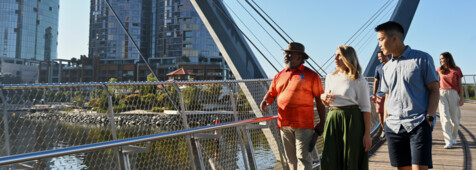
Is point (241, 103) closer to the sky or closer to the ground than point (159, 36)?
closer to the ground

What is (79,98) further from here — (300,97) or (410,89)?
(410,89)

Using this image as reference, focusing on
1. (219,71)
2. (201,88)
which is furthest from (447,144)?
(219,71)

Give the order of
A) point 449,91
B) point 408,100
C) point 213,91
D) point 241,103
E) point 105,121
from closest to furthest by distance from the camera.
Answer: point 408,100
point 105,121
point 449,91
point 213,91
point 241,103

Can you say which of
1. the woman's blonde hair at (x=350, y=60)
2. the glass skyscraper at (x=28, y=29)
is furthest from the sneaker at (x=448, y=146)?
the glass skyscraper at (x=28, y=29)

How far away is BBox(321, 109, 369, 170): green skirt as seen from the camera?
2.88 m

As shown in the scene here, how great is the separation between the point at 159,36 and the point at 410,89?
373ft

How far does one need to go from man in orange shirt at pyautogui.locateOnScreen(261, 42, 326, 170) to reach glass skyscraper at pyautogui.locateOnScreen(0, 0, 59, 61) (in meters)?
129

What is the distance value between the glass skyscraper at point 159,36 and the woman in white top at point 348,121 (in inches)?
3563

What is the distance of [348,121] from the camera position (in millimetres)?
2926

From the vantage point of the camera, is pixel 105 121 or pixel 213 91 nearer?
pixel 105 121

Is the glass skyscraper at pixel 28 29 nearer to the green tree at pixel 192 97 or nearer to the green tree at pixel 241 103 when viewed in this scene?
the green tree at pixel 241 103

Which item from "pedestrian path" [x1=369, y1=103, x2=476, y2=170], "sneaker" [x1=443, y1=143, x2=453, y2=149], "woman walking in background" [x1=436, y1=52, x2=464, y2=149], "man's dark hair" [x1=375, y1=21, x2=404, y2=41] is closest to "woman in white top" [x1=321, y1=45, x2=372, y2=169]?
"man's dark hair" [x1=375, y1=21, x2=404, y2=41]

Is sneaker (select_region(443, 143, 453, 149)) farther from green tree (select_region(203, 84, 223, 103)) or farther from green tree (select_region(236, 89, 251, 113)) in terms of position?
green tree (select_region(203, 84, 223, 103))

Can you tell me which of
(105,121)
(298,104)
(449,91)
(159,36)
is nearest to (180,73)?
(159,36)
